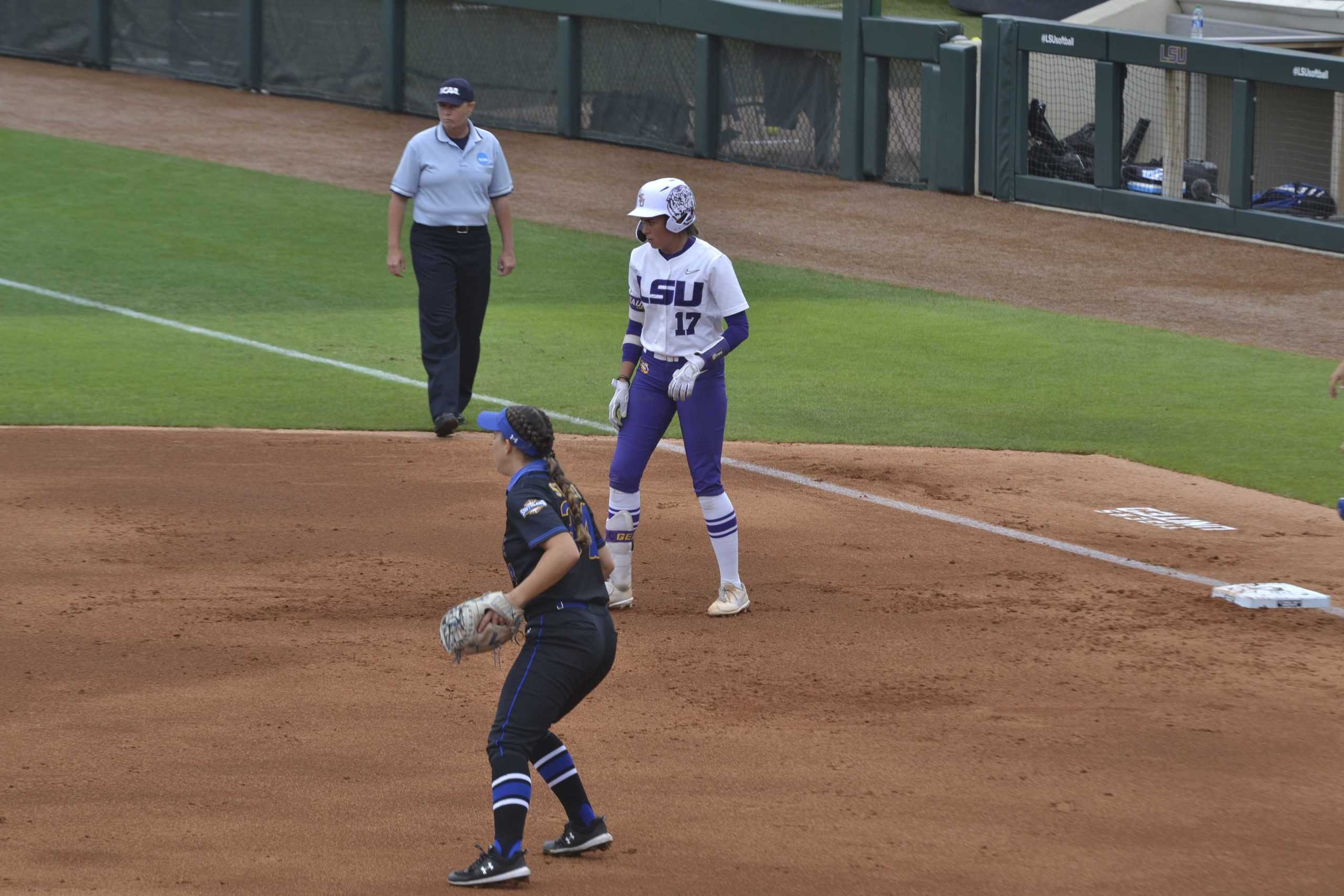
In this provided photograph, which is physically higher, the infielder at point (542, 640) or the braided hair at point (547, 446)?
the braided hair at point (547, 446)

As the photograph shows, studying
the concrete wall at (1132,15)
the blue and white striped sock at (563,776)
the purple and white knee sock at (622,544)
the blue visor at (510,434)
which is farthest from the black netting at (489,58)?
the blue and white striped sock at (563,776)

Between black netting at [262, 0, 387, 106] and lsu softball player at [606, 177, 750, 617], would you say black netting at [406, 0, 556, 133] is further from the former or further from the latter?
lsu softball player at [606, 177, 750, 617]

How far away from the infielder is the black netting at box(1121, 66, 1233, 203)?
16.1 meters

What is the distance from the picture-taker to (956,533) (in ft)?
32.7

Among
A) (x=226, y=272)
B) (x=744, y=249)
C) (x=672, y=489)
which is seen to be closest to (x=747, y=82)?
(x=744, y=249)

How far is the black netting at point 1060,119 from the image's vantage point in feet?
69.2

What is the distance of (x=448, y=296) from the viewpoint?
38.6ft

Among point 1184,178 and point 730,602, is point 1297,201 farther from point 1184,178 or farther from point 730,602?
point 730,602

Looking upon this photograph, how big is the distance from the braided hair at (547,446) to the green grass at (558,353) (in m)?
6.68

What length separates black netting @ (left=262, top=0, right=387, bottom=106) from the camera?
1046 inches

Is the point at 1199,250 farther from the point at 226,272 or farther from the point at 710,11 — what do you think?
the point at 226,272

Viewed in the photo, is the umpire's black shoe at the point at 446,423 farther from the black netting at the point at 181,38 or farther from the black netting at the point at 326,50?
the black netting at the point at 181,38

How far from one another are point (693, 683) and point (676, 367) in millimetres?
1659

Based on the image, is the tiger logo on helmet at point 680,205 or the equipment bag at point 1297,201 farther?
the equipment bag at point 1297,201
